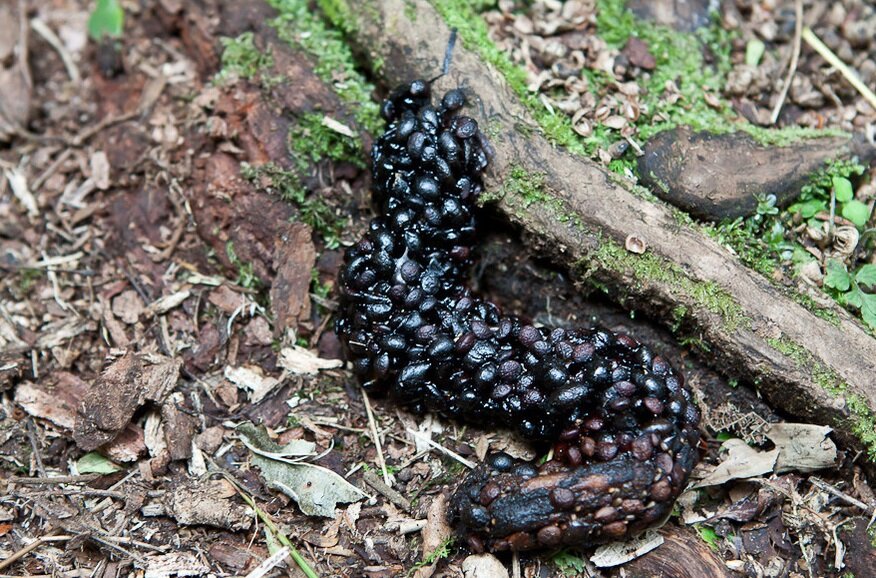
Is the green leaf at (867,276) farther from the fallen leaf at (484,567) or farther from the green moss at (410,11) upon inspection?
the green moss at (410,11)

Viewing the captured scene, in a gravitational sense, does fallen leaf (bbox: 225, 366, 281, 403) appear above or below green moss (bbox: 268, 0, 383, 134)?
below

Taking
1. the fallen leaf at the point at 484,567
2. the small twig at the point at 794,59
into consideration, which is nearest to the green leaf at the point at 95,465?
the fallen leaf at the point at 484,567

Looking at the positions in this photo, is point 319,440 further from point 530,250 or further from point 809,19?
point 809,19

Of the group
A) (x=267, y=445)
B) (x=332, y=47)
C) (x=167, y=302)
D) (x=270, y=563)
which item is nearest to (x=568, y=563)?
(x=270, y=563)

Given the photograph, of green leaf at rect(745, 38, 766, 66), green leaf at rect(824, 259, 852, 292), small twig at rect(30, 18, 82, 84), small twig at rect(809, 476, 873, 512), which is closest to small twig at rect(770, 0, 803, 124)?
green leaf at rect(745, 38, 766, 66)

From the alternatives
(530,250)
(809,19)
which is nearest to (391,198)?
(530,250)

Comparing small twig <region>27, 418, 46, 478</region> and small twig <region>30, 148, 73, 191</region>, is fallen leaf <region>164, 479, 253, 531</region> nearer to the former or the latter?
small twig <region>27, 418, 46, 478</region>

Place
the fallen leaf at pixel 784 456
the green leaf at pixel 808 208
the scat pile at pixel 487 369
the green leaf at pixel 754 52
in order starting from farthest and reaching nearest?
1. the green leaf at pixel 754 52
2. the green leaf at pixel 808 208
3. the fallen leaf at pixel 784 456
4. the scat pile at pixel 487 369
